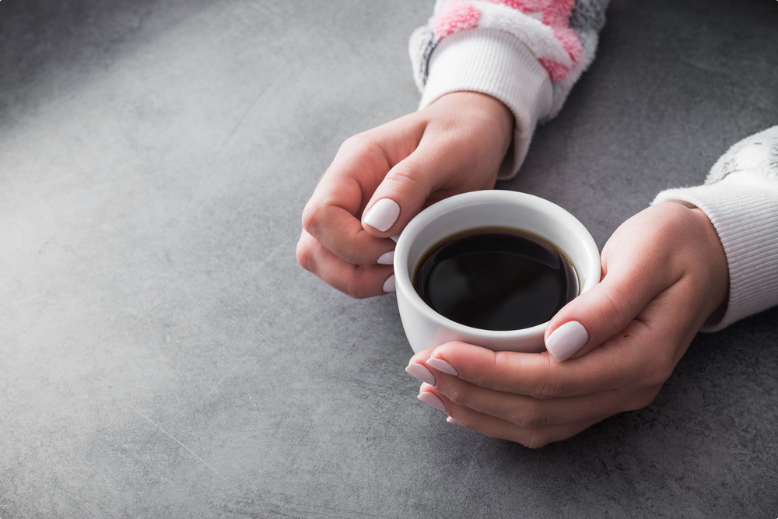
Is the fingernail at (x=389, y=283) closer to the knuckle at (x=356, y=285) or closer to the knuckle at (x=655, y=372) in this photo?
the knuckle at (x=356, y=285)

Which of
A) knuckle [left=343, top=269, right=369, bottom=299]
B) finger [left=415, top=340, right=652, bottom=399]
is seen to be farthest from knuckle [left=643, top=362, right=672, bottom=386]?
knuckle [left=343, top=269, right=369, bottom=299]

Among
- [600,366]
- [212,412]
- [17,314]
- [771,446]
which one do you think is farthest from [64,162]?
[771,446]

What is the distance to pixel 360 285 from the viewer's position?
2.19ft

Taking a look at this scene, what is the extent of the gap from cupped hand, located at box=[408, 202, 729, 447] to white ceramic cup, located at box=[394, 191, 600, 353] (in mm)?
14

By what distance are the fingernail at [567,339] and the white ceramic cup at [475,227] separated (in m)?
0.01

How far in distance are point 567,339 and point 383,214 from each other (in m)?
0.22

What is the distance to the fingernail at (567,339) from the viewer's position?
49 centimetres

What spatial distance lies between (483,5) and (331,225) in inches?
17.5

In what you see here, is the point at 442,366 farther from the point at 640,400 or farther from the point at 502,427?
the point at 640,400

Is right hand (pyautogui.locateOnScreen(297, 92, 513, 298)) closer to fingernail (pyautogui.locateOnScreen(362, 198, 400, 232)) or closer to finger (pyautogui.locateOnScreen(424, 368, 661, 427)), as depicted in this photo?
fingernail (pyautogui.locateOnScreen(362, 198, 400, 232))

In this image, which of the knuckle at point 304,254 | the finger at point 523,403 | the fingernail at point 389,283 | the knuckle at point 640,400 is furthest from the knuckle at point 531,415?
the knuckle at point 304,254

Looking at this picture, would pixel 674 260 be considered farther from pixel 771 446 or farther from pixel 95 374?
pixel 95 374

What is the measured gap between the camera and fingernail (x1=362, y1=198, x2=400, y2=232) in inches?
22.9

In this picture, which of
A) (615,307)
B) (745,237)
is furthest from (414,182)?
(745,237)
